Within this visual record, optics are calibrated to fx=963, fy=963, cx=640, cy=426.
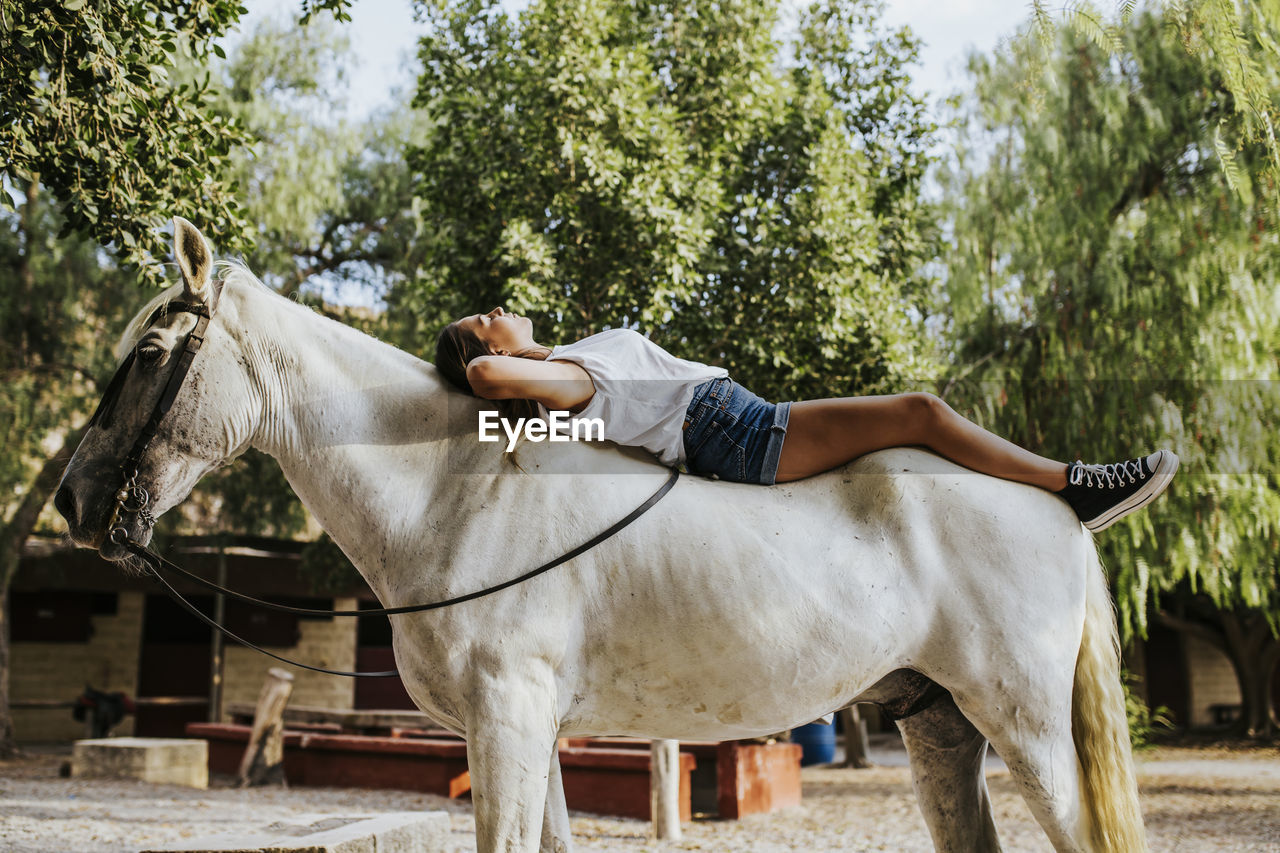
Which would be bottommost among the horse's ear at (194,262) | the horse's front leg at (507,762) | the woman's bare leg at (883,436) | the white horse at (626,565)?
the horse's front leg at (507,762)

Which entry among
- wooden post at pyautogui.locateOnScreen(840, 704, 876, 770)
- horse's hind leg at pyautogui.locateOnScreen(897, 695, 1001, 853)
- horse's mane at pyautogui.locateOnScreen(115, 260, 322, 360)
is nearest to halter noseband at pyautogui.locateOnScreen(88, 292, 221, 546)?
horse's mane at pyautogui.locateOnScreen(115, 260, 322, 360)

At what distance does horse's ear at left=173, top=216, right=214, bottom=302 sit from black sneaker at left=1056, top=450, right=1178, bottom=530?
227cm

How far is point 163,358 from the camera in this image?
7.66ft

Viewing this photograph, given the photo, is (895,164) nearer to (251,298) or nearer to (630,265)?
(630,265)

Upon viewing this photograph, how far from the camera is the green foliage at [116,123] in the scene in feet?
13.8

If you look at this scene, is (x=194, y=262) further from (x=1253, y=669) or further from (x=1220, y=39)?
(x=1253, y=669)

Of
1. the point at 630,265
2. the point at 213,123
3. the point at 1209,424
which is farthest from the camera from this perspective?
the point at 1209,424

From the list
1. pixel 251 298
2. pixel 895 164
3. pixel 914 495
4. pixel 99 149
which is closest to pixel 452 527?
pixel 251 298

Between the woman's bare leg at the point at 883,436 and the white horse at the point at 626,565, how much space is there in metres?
0.05

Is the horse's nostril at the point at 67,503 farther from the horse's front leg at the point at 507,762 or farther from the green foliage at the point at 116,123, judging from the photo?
the green foliage at the point at 116,123

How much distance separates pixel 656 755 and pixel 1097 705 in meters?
5.89

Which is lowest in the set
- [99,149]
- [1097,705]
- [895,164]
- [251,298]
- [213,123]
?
[1097,705]

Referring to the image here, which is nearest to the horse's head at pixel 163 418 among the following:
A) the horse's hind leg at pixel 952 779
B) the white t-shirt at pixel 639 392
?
the white t-shirt at pixel 639 392

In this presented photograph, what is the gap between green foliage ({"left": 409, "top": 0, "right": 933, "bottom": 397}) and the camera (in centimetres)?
748
